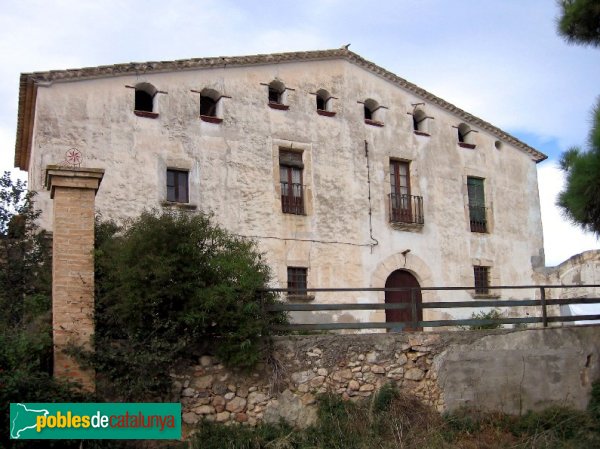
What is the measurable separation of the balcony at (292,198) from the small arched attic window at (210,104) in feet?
7.99

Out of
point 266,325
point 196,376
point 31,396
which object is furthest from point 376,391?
point 31,396

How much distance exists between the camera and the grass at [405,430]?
1101cm

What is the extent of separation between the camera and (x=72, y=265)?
10.7 m

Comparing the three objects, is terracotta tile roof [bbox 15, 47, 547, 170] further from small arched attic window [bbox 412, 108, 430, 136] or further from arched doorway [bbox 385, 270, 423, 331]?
arched doorway [bbox 385, 270, 423, 331]

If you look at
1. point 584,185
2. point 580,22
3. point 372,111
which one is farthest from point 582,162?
point 372,111

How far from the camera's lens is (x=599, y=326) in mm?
14023

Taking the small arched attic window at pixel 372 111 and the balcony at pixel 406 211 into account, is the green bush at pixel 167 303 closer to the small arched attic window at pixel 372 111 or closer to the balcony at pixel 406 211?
the balcony at pixel 406 211

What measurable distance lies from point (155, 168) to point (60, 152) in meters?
2.19

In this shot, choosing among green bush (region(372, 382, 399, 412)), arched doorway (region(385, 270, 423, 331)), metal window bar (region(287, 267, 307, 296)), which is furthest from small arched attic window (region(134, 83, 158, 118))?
green bush (region(372, 382, 399, 412))

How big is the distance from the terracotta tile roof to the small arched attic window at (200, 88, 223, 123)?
0.67m

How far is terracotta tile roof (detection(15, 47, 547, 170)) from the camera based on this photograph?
1658cm

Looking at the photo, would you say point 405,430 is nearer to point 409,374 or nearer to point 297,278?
point 409,374

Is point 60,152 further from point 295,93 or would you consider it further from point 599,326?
point 599,326

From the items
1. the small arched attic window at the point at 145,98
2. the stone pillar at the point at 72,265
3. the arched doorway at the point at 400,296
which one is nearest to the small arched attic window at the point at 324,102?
the small arched attic window at the point at 145,98
